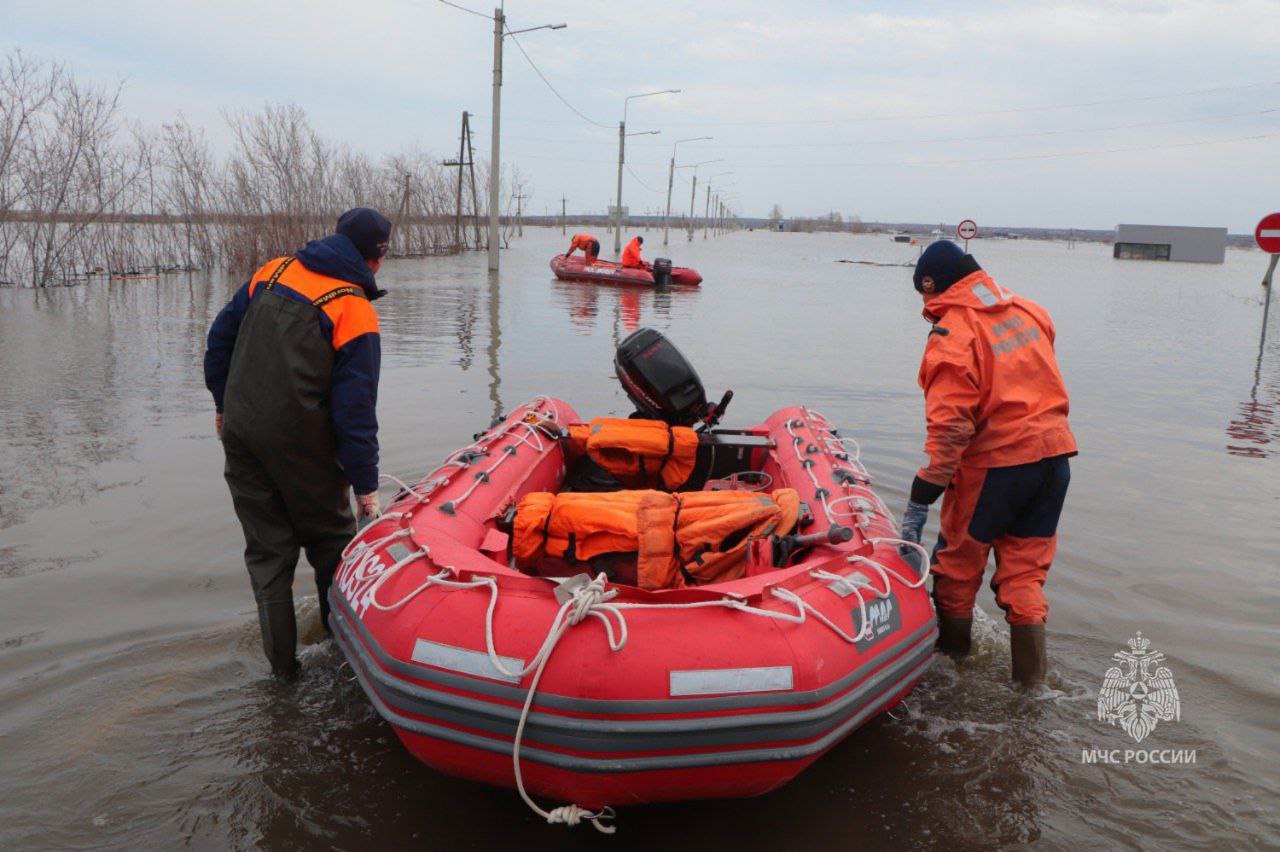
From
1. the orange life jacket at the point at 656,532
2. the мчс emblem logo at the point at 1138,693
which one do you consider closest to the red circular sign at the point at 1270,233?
the мчс emblem logo at the point at 1138,693

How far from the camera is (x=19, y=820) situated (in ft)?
8.50

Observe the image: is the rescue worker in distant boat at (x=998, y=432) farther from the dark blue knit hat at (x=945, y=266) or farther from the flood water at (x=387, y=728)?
the flood water at (x=387, y=728)

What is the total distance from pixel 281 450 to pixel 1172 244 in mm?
68538

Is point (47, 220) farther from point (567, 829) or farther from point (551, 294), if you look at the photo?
point (567, 829)

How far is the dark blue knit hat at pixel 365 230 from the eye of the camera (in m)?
3.26

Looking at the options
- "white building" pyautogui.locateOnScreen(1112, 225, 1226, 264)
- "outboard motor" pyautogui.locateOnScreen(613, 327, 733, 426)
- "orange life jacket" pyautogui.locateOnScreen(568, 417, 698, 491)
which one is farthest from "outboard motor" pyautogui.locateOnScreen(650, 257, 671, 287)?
"white building" pyautogui.locateOnScreen(1112, 225, 1226, 264)

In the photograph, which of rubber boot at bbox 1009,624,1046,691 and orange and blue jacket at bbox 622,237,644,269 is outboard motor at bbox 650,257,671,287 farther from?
rubber boot at bbox 1009,624,1046,691

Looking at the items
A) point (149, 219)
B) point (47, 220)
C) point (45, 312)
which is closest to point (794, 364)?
point (45, 312)

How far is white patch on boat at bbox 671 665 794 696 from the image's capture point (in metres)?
2.42

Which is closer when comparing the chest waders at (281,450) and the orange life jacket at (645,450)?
the chest waders at (281,450)

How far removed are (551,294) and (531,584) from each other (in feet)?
55.9

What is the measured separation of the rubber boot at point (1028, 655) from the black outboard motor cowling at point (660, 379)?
6.36 feet

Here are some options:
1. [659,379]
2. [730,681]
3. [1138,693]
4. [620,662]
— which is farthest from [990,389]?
[620,662]

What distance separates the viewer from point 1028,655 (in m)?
3.48
